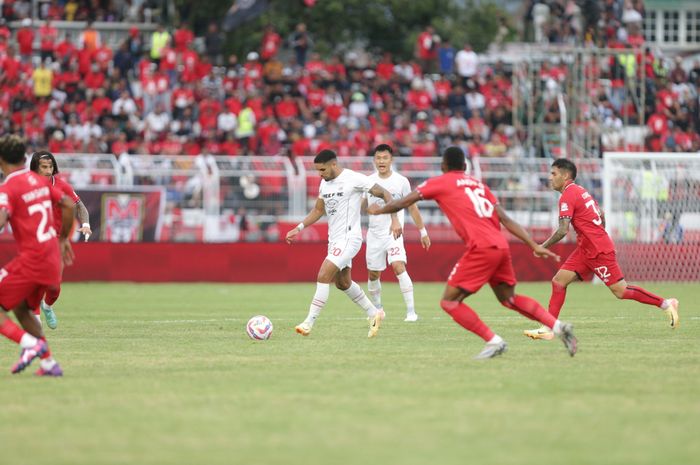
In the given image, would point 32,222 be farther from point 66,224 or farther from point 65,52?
point 65,52

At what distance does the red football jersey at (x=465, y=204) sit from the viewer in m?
11.6

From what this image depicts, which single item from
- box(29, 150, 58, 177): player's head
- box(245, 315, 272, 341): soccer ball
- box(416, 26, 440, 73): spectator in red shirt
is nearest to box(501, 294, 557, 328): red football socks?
box(245, 315, 272, 341): soccer ball

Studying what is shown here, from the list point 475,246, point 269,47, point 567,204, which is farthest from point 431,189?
point 269,47

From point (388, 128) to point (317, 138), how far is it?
2.81 m

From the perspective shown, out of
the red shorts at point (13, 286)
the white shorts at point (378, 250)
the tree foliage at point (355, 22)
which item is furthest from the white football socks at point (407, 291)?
the tree foliage at point (355, 22)

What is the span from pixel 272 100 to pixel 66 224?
2492 centimetres

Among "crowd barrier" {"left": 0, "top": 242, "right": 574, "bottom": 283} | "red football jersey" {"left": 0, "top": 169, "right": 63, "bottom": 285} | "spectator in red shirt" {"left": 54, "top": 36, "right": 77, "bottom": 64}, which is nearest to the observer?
"red football jersey" {"left": 0, "top": 169, "right": 63, "bottom": 285}

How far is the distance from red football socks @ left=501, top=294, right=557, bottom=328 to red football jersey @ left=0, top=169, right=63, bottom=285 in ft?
14.6

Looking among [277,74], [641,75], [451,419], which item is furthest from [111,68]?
[451,419]

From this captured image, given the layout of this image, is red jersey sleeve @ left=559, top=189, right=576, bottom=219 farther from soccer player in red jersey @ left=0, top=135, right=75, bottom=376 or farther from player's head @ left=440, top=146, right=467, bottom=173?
soccer player in red jersey @ left=0, top=135, right=75, bottom=376

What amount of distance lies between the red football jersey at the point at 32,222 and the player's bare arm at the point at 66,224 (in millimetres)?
170

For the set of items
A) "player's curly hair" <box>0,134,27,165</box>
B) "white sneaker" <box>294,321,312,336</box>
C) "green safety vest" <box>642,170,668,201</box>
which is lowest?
"green safety vest" <box>642,170,668,201</box>

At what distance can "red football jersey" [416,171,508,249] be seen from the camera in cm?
1161

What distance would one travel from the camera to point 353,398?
9.17 m
